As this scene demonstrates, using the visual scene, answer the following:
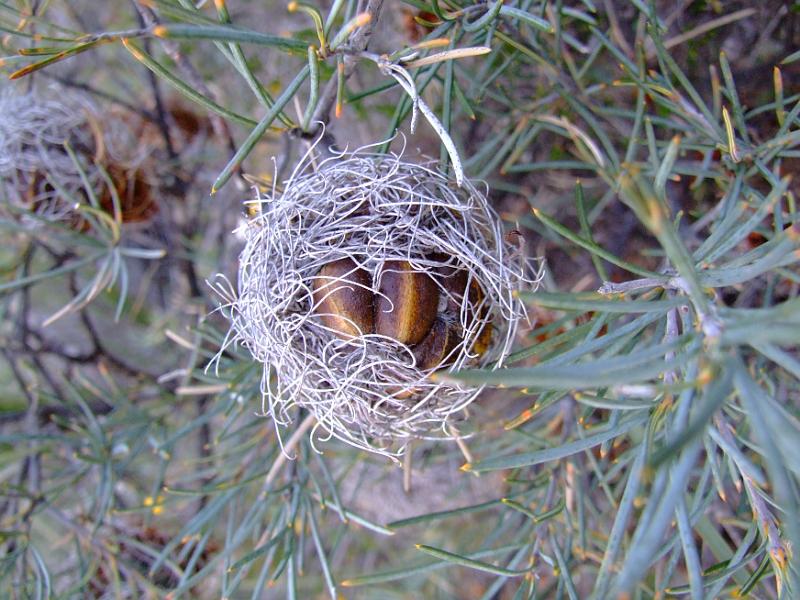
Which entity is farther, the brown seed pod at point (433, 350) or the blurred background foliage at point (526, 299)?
the brown seed pod at point (433, 350)

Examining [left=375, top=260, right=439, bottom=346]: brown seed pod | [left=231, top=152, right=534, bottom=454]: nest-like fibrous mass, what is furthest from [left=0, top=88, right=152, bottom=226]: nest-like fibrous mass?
[left=375, top=260, right=439, bottom=346]: brown seed pod

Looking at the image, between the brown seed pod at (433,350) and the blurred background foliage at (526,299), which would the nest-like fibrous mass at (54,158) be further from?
the brown seed pod at (433,350)

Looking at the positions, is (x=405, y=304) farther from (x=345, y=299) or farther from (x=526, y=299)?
(x=526, y=299)

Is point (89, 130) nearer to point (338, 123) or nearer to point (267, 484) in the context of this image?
point (338, 123)

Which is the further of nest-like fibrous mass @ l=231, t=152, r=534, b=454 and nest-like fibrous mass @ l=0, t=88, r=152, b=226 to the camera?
nest-like fibrous mass @ l=0, t=88, r=152, b=226

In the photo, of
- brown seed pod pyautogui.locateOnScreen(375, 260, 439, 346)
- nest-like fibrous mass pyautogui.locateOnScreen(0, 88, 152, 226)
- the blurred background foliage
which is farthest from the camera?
nest-like fibrous mass pyautogui.locateOnScreen(0, 88, 152, 226)

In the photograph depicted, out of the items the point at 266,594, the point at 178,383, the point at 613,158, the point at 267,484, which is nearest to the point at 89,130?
the point at 178,383

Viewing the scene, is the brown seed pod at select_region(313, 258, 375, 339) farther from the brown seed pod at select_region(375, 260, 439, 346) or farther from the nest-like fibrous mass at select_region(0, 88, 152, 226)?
the nest-like fibrous mass at select_region(0, 88, 152, 226)

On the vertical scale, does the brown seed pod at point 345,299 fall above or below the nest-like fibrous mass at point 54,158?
above

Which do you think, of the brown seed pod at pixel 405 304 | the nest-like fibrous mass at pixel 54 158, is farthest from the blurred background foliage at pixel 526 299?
the brown seed pod at pixel 405 304
